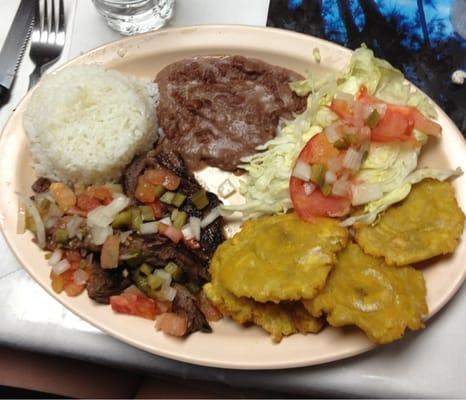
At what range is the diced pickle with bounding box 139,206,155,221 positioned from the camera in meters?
2.04

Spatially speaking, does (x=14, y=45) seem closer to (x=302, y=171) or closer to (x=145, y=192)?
(x=145, y=192)

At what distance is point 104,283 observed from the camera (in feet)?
6.35

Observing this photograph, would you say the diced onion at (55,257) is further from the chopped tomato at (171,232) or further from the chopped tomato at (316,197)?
the chopped tomato at (316,197)

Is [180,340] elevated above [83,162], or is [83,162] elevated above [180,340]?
[83,162]

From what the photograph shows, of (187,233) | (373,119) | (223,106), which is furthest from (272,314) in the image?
(223,106)

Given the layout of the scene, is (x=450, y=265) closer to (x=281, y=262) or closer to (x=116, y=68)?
(x=281, y=262)

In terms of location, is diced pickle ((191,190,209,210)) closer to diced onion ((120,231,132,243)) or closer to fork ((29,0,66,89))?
diced onion ((120,231,132,243))

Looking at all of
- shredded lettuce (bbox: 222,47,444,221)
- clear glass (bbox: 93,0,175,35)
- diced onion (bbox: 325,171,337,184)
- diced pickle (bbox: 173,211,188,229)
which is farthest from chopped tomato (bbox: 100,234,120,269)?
clear glass (bbox: 93,0,175,35)

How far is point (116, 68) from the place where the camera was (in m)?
2.41

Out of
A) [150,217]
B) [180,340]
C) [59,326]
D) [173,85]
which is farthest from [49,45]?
[180,340]

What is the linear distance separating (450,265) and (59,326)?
1.46 m

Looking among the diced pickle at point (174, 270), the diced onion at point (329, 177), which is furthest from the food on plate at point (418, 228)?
the diced pickle at point (174, 270)

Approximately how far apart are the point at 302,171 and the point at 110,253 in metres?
0.76

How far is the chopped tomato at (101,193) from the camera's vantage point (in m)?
2.12
